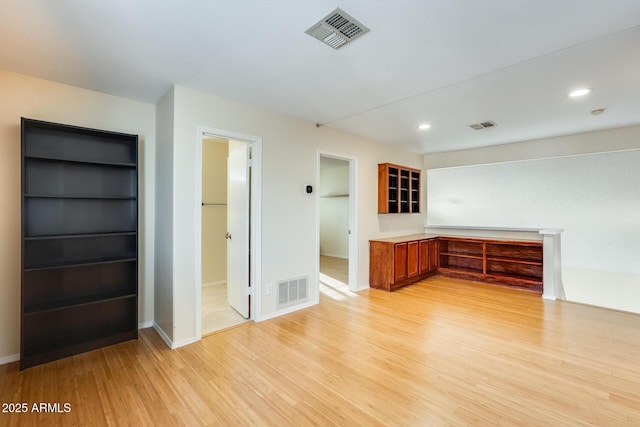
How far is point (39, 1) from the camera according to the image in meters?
1.68

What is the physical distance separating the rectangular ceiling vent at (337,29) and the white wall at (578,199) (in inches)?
186

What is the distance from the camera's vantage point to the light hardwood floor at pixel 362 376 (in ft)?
6.21

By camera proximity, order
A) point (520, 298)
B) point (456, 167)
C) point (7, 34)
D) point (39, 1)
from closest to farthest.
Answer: point (39, 1)
point (7, 34)
point (520, 298)
point (456, 167)

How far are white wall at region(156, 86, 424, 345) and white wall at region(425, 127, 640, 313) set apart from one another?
2394 millimetres

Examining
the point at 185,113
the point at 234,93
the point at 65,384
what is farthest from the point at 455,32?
the point at 65,384

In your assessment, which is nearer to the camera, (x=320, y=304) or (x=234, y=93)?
(x=234, y=93)

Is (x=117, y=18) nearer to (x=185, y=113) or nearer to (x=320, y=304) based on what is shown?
(x=185, y=113)

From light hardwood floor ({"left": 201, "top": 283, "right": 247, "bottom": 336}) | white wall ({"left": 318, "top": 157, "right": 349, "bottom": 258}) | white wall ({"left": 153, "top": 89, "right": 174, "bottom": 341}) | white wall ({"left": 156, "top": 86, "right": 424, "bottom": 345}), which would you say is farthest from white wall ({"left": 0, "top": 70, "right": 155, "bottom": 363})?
white wall ({"left": 318, "top": 157, "right": 349, "bottom": 258})

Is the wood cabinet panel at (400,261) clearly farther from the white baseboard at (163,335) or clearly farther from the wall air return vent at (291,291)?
the white baseboard at (163,335)

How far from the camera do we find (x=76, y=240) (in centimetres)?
289

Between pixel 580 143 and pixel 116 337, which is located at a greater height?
pixel 580 143

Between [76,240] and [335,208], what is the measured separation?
254 inches

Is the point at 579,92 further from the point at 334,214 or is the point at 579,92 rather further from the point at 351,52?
the point at 334,214

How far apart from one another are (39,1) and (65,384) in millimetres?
2638
